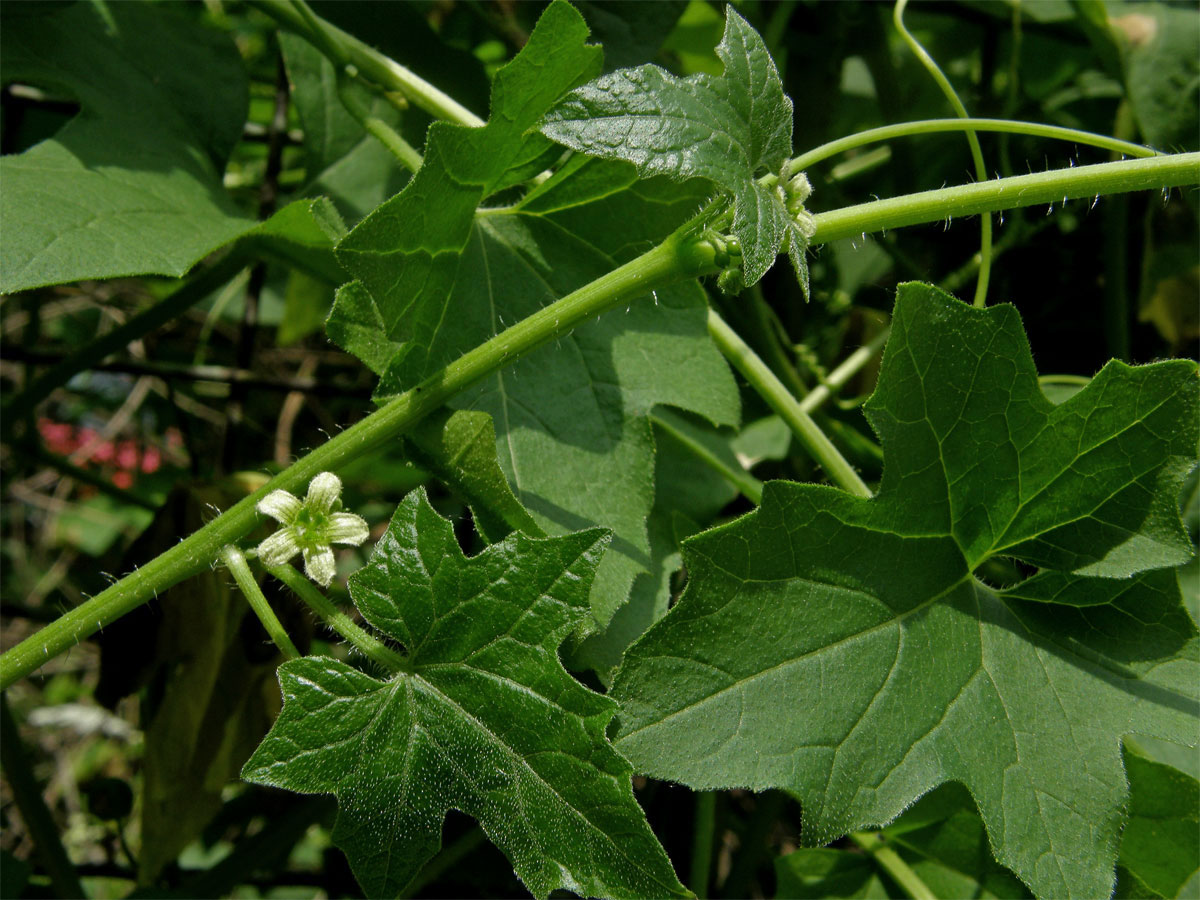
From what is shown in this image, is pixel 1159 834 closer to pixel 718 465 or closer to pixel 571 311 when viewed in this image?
pixel 718 465

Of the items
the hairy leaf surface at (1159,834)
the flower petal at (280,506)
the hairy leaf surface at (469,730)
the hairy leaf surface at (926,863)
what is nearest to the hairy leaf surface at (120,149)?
the flower petal at (280,506)

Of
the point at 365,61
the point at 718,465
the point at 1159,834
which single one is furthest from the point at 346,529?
the point at 1159,834

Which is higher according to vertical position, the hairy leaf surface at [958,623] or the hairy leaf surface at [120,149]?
the hairy leaf surface at [120,149]

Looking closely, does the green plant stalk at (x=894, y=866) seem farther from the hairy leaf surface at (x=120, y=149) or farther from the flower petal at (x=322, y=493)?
the hairy leaf surface at (x=120, y=149)

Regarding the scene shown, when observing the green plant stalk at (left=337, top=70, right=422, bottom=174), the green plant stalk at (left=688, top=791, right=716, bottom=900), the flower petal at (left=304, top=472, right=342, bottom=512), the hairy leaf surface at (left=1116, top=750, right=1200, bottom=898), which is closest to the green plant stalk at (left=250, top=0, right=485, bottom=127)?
the green plant stalk at (left=337, top=70, right=422, bottom=174)

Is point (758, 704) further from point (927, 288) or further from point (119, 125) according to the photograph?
point (119, 125)

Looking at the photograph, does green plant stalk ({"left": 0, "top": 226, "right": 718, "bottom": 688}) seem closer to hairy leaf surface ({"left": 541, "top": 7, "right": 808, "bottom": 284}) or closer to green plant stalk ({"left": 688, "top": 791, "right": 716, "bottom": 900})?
hairy leaf surface ({"left": 541, "top": 7, "right": 808, "bottom": 284})
